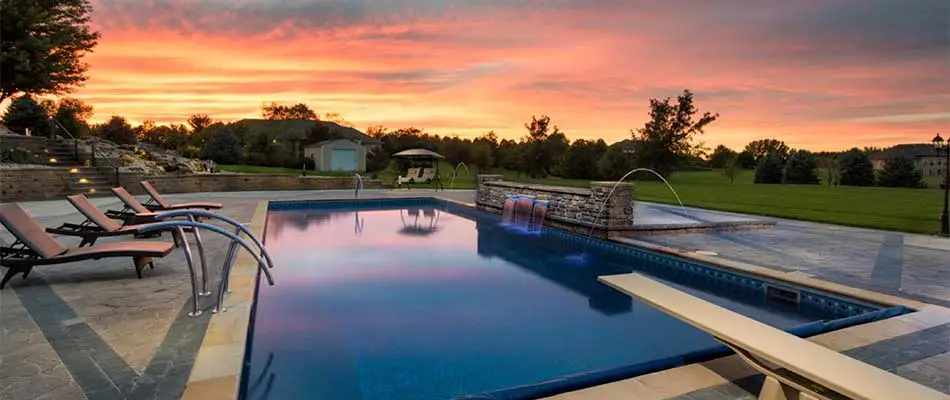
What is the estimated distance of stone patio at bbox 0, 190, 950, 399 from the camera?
305cm

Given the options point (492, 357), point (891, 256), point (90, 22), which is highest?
point (90, 22)

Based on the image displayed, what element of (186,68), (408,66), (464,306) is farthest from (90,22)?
(464,306)

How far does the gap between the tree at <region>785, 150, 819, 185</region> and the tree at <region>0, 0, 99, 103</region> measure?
43.3 m

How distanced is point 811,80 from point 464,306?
15.7 m

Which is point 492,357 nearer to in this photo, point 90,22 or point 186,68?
point 186,68

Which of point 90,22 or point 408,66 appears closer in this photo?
point 408,66

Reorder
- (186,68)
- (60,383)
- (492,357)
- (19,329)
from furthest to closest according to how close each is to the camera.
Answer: (186,68)
(492,357)
(19,329)
(60,383)

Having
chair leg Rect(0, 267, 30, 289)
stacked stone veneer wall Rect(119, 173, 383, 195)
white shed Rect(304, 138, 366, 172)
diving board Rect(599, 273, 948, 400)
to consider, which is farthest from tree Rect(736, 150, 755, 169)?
chair leg Rect(0, 267, 30, 289)

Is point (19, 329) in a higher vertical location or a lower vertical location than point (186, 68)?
lower

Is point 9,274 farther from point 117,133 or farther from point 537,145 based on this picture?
point 537,145

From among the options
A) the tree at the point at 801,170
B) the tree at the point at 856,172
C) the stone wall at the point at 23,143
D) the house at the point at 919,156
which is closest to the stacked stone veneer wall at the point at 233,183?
the stone wall at the point at 23,143

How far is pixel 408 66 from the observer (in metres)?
18.2

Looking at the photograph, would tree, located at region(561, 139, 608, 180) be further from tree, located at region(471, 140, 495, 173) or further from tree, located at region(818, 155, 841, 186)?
tree, located at region(818, 155, 841, 186)

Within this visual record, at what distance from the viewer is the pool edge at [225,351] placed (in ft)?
9.53
